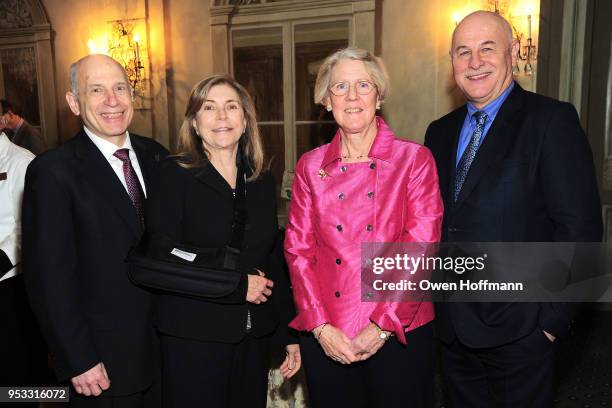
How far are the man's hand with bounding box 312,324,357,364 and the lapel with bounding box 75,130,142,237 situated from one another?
768mm

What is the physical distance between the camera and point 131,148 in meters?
1.97

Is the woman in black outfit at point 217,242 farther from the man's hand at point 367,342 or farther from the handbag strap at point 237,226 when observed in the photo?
the man's hand at point 367,342

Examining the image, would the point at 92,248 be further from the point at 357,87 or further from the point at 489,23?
the point at 489,23

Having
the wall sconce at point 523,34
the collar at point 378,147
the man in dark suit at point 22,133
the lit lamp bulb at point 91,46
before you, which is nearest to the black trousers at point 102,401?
the collar at point 378,147

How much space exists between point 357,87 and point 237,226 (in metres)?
0.67

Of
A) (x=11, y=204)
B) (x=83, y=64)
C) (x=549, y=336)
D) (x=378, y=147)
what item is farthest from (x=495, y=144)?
(x=11, y=204)

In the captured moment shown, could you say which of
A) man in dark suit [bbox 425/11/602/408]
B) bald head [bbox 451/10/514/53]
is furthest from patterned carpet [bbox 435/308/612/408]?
bald head [bbox 451/10/514/53]

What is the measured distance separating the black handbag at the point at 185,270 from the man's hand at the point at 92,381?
35 centimetres

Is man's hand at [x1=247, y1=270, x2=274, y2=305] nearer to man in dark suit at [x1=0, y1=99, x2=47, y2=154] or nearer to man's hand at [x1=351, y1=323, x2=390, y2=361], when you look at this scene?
man's hand at [x1=351, y1=323, x2=390, y2=361]

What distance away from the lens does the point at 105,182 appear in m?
Answer: 1.77

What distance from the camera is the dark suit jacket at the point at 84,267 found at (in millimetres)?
1652

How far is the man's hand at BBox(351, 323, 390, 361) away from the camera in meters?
1.66

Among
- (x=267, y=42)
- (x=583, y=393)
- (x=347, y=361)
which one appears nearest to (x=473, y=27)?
(x=347, y=361)

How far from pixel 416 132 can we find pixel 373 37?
1.13 m
